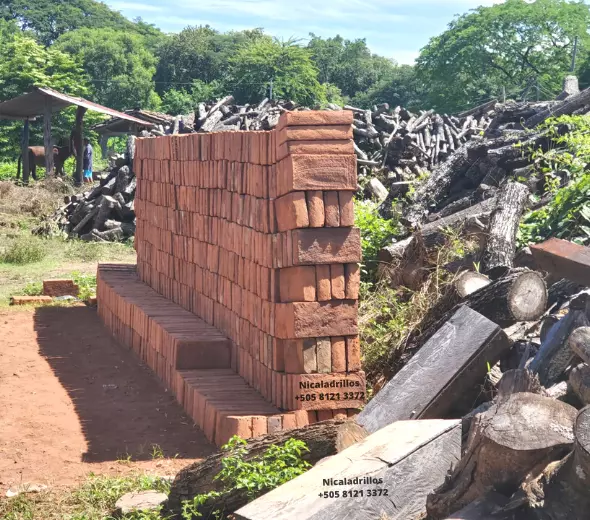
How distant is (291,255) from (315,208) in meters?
0.31

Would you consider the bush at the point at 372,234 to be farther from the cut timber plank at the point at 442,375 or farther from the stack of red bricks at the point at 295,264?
the cut timber plank at the point at 442,375

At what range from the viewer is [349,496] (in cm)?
365

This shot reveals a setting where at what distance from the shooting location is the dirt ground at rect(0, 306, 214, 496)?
17.6 feet

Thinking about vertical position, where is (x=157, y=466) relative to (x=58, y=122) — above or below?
below

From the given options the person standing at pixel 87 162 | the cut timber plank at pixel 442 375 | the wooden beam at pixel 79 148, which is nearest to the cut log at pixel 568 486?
the cut timber plank at pixel 442 375

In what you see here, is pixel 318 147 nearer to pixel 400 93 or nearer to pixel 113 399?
pixel 113 399

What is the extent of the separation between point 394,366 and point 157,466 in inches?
73.2

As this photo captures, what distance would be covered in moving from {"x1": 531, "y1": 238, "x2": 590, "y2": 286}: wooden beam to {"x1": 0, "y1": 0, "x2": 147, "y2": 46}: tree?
7669cm

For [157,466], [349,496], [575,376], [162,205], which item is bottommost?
[157,466]

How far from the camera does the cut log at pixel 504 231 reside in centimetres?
650

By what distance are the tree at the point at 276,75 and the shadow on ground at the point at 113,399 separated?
27.6 m

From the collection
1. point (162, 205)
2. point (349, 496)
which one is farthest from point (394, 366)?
point (162, 205)

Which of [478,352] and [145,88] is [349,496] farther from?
[145,88]

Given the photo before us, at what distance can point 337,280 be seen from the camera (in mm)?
5406
